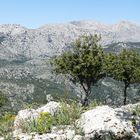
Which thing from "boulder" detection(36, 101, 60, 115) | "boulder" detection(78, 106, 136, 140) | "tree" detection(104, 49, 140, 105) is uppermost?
"boulder" detection(78, 106, 136, 140)

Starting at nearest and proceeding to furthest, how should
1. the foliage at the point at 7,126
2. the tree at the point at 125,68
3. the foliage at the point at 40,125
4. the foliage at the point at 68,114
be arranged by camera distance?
the foliage at the point at 7,126, the foliage at the point at 40,125, the foliage at the point at 68,114, the tree at the point at 125,68

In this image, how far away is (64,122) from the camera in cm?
1492

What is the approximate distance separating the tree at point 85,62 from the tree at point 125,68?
15062mm

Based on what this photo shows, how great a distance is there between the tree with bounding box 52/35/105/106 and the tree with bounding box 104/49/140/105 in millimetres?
15062

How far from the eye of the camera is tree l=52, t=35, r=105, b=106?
73.9 meters

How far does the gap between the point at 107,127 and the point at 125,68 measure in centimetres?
8458

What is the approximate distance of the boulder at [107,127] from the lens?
1312 cm

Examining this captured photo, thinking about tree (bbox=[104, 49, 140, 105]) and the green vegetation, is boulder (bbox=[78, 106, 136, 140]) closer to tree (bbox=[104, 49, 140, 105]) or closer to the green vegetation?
the green vegetation

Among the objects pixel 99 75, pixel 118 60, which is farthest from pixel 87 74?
pixel 118 60

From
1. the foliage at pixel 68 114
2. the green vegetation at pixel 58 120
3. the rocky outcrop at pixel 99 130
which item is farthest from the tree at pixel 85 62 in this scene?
the rocky outcrop at pixel 99 130

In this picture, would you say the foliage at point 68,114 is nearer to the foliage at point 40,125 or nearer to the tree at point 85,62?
the foliage at point 40,125

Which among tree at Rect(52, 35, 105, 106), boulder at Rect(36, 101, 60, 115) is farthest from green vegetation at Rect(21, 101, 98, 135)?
tree at Rect(52, 35, 105, 106)

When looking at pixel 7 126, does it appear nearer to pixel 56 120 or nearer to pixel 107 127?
pixel 56 120

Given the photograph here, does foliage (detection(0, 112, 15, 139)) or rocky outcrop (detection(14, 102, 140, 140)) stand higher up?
rocky outcrop (detection(14, 102, 140, 140))
